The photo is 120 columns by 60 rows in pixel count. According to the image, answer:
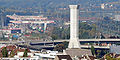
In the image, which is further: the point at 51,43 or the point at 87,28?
the point at 87,28

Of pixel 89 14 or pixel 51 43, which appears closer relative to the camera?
pixel 51 43

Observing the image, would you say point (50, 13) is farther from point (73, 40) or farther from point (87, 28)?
point (73, 40)

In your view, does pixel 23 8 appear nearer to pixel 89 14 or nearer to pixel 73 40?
pixel 89 14

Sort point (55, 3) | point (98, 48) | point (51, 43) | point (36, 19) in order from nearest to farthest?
point (98, 48) → point (51, 43) → point (36, 19) → point (55, 3)

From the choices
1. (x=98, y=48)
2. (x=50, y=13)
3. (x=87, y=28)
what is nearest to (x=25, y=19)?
(x=50, y=13)

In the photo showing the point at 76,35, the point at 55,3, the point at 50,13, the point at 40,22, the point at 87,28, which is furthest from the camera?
the point at 55,3

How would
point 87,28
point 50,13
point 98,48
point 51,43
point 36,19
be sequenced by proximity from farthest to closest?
point 50,13, point 36,19, point 87,28, point 51,43, point 98,48

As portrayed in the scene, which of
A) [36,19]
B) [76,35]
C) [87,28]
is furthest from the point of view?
[36,19]

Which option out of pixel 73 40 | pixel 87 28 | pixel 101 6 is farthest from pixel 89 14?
pixel 73 40

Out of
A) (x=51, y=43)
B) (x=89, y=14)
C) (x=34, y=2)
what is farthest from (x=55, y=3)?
(x=51, y=43)
